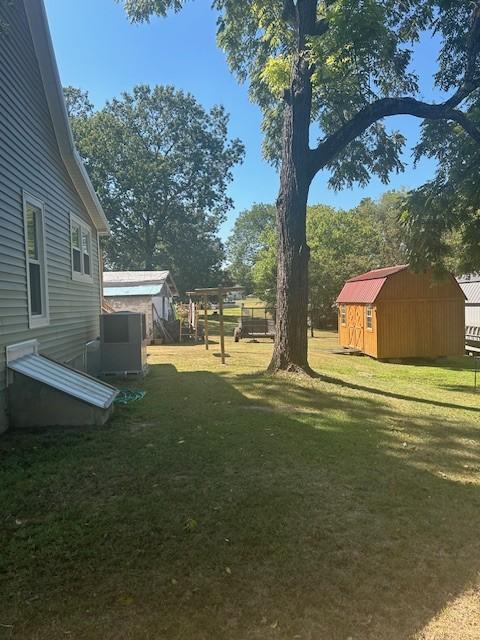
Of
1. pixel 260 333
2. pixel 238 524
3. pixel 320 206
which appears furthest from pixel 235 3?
pixel 320 206

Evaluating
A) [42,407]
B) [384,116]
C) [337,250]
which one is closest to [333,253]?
[337,250]

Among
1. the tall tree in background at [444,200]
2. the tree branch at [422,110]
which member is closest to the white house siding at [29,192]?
the tree branch at [422,110]

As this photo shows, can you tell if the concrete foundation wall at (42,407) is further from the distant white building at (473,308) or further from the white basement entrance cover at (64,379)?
the distant white building at (473,308)

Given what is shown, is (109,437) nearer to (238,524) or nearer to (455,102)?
(238,524)

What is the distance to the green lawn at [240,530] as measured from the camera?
2375 millimetres

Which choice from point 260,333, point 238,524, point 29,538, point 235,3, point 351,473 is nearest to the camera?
point 29,538

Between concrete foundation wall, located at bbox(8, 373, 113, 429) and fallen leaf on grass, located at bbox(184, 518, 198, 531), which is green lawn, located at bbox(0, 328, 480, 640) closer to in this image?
fallen leaf on grass, located at bbox(184, 518, 198, 531)

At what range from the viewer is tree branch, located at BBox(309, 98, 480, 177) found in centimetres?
939

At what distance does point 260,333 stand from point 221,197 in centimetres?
2049

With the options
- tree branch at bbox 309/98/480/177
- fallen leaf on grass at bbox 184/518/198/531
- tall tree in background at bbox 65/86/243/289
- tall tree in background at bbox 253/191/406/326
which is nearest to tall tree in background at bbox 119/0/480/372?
tree branch at bbox 309/98/480/177

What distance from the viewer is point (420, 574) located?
2.79 meters

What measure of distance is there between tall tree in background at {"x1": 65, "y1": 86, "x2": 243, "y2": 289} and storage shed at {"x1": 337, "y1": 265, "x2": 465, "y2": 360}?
83.9 ft

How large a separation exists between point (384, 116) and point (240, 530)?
363 inches

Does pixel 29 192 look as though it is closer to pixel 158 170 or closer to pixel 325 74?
pixel 325 74
